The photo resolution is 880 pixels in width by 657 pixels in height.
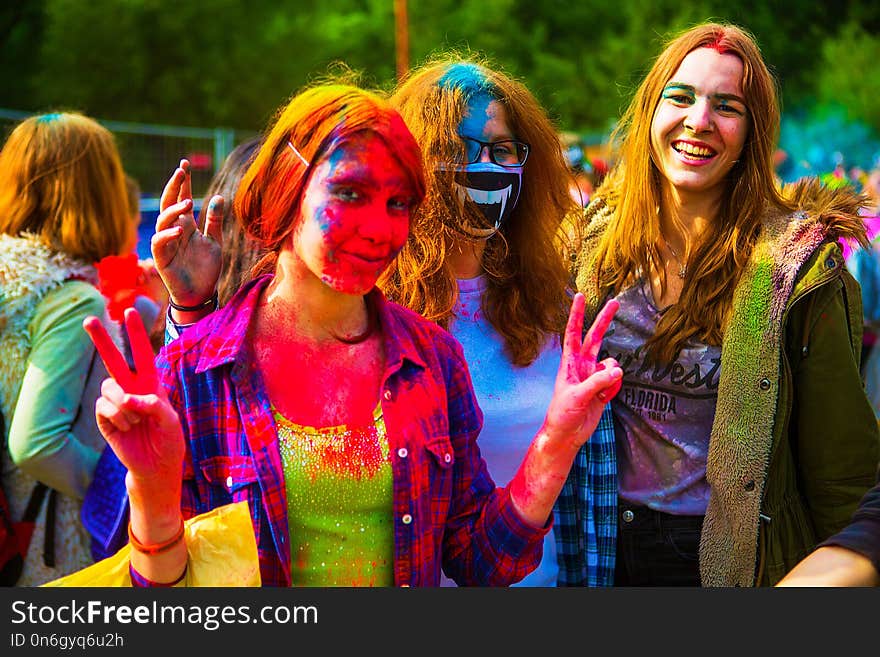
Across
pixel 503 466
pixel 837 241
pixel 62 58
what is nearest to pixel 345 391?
pixel 503 466

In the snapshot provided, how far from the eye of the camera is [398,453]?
1.82 meters

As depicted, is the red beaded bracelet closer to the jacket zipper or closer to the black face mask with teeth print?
the black face mask with teeth print

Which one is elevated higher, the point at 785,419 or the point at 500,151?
the point at 500,151

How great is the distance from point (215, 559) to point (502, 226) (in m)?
1.36

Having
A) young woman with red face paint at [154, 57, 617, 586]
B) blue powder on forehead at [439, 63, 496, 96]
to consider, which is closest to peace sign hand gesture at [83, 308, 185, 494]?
young woman with red face paint at [154, 57, 617, 586]

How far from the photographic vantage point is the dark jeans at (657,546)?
273 centimetres

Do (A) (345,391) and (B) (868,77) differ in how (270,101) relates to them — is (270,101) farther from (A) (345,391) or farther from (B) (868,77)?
(A) (345,391)

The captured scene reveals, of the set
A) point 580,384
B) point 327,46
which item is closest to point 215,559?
point 580,384

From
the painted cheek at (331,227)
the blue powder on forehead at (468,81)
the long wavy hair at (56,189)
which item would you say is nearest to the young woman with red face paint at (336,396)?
the painted cheek at (331,227)

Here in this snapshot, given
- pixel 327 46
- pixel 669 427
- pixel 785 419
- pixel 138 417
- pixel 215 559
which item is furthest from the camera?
pixel 327 46

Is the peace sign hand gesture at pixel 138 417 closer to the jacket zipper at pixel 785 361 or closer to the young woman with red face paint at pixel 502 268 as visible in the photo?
the young woman with red face paint at pixel 502 268

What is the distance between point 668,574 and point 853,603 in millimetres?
1150

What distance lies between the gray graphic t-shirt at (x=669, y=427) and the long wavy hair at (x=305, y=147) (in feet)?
3.84

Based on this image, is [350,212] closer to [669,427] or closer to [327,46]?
[669,427]
